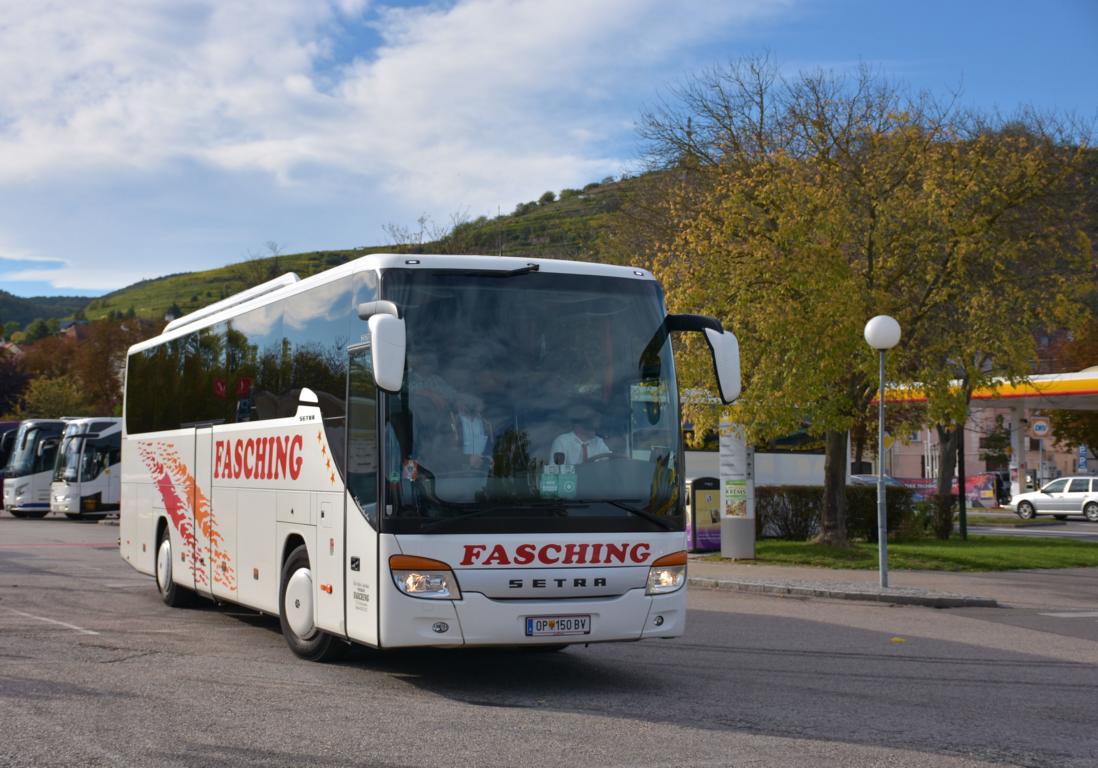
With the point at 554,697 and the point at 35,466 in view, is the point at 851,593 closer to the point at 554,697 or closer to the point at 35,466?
the point at 554,697

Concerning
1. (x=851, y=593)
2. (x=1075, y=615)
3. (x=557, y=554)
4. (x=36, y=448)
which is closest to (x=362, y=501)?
(x=557, y=554)

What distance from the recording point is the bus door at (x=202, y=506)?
13.2 metres

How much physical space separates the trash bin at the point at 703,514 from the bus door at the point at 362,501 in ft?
53.1

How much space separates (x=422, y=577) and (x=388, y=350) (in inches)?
63.8

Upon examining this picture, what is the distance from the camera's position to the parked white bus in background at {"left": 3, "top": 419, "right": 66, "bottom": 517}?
4216cm

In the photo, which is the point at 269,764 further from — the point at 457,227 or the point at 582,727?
the point at 457,227

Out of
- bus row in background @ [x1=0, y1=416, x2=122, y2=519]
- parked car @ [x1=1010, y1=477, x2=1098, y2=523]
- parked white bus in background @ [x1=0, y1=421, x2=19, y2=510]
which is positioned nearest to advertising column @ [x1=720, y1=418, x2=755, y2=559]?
bus row in background @ [x1=0, y1=416, x2=122, y2=519]

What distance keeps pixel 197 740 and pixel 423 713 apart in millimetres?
1611

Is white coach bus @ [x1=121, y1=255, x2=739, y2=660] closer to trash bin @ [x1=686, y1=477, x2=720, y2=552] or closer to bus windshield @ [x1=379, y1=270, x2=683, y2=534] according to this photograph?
bus windshield @ [x1=379, y1=270, x2=683, y2=534]

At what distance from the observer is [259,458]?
460 inches

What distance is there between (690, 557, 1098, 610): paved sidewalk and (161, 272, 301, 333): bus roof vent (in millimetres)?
8716

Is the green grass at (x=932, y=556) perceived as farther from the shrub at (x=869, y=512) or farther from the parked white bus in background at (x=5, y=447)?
the parked white bus in background at (x=5, y=447)

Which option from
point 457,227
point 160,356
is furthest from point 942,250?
point 457,227

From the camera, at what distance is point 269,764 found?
6707 mm
